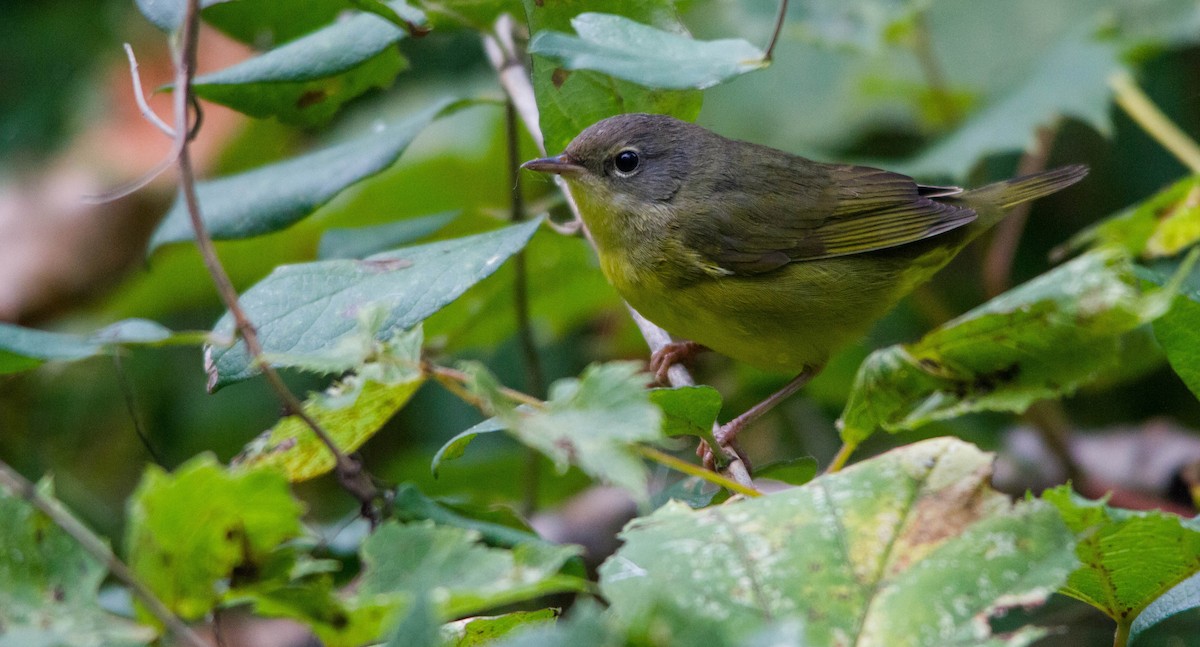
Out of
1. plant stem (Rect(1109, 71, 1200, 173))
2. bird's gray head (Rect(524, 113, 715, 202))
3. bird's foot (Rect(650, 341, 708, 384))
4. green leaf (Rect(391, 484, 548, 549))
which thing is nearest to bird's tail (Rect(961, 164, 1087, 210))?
plant stem (Rect(1109, 71, 1200, 173))

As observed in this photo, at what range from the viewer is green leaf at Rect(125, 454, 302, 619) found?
48.6 inches

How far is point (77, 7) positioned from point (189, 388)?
6.82ft

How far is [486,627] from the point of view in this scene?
5.27ft

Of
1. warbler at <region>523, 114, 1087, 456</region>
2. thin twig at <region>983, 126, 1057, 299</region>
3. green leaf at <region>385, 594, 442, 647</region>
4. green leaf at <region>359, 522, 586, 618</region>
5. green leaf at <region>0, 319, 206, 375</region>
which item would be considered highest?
green leaf at <region>0, 319, 206, 375</region>

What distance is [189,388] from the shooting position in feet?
16.3

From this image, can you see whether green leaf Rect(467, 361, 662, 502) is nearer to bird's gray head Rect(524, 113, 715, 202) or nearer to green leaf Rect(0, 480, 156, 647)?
green leaf Rect(0, 480, 156, 647)

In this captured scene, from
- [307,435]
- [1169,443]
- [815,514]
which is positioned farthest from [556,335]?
[815,514]

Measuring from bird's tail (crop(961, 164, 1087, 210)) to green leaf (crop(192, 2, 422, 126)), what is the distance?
1978 millimetres

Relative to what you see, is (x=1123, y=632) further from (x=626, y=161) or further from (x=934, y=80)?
(x=934, y=80)

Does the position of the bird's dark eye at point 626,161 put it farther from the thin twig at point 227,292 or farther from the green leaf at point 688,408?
the thin twig at point 227,292

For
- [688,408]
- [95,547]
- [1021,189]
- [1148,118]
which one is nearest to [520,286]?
[688,408]

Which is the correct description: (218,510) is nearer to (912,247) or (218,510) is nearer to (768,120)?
(912,247)

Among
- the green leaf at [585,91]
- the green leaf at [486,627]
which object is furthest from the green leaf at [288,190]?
the green leaf at [486,627]

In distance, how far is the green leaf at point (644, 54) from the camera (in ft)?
6.02
